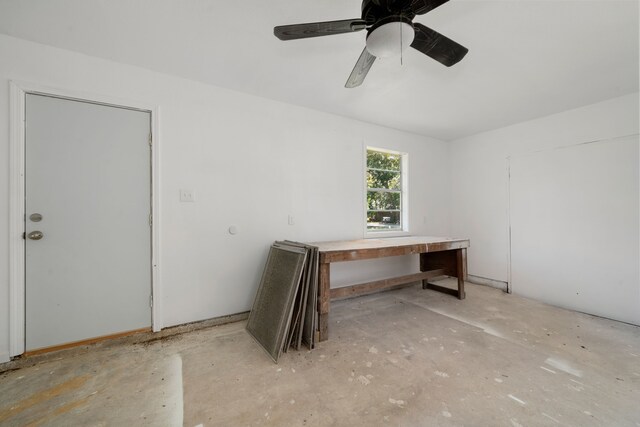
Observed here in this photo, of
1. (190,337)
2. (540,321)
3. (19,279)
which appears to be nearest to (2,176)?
(19,279)

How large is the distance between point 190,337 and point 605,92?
206 inches

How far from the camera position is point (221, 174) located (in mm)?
2668

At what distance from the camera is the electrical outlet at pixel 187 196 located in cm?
248

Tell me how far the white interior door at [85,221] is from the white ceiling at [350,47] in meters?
0.61

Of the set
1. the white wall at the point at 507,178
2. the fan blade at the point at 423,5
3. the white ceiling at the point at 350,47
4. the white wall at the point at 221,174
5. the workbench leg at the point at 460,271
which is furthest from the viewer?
the workbench leg at the point at 460,271

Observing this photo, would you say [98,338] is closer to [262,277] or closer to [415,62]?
[262,277]

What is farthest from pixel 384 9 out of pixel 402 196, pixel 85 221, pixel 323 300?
pixel 402 196

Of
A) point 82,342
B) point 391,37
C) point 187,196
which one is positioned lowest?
point 82,342

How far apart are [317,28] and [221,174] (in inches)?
69.0

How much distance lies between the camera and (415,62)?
219cm

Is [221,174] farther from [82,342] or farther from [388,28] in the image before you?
[388,28]

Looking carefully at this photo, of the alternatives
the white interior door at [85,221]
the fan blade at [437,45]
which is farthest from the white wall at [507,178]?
the white interior door at [85,221]

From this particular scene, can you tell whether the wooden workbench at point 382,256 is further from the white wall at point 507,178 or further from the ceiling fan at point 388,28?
the ceiling fan at point 388,28

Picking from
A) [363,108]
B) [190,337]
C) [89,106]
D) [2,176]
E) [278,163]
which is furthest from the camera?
[363,108]
